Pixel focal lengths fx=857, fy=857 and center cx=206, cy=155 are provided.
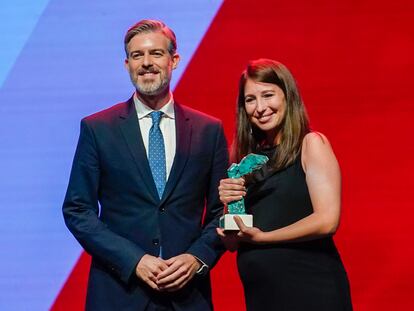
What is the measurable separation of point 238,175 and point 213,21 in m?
1.13

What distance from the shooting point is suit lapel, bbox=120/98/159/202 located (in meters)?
2.71

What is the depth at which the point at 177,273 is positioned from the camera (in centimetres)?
263

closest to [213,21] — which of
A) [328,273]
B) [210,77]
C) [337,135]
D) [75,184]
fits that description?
[210,77]

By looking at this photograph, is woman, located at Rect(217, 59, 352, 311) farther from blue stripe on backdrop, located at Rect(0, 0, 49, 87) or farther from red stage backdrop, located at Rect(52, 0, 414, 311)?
blue stripe on backdrop, located at Rect(0, 0, 49, 87)

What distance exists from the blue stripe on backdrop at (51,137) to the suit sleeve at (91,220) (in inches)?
30.9

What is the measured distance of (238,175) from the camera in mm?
2535

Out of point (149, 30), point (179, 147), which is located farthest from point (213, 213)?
point (149, 30)

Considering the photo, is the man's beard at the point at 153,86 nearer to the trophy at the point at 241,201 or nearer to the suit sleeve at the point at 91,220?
the suit sleeve at the point at 91,220

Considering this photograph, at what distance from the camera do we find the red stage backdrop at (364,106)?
3369mm

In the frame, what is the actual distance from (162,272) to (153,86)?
60 cm

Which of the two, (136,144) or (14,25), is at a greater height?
(14,25)

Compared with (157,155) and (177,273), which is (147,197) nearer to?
(157,155)

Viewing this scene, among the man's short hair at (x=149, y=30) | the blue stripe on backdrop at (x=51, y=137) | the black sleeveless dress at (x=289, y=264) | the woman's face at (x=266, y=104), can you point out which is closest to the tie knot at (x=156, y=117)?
the man's short hair at (x=149, y=30)

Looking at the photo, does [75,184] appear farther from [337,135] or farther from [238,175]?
[337,135]
